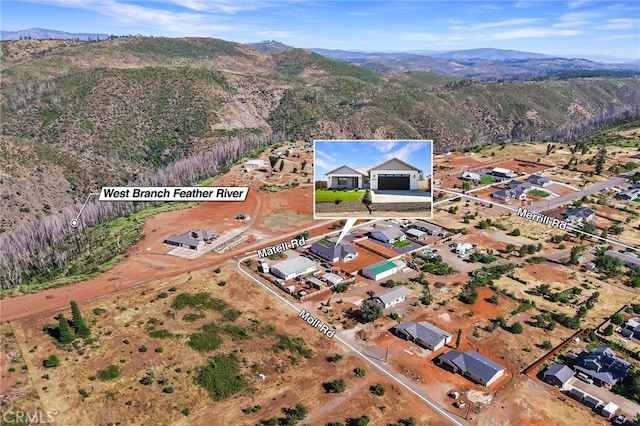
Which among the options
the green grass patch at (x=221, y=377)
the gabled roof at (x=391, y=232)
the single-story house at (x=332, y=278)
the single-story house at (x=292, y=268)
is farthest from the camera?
the gabled roof at (x=391, y=232)

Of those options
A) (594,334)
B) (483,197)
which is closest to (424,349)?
(594,334)

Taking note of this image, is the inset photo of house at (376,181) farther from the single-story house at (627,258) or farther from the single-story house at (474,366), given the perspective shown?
the single-story house at (627,258)

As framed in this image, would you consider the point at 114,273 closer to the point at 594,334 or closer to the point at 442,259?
the point at 442,259

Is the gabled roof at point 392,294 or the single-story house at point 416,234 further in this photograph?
the single-story house at point 416,234

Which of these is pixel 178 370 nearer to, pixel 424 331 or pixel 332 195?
pixel 332 195

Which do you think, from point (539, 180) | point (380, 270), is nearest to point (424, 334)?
point (380, 270)

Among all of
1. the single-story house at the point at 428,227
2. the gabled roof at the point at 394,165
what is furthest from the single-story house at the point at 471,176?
the gabled roof at the point at 394,165

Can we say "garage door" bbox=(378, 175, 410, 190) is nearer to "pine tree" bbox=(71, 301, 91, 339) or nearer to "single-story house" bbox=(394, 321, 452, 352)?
"single-story house" bbox=(394, 321, 452, 352)
